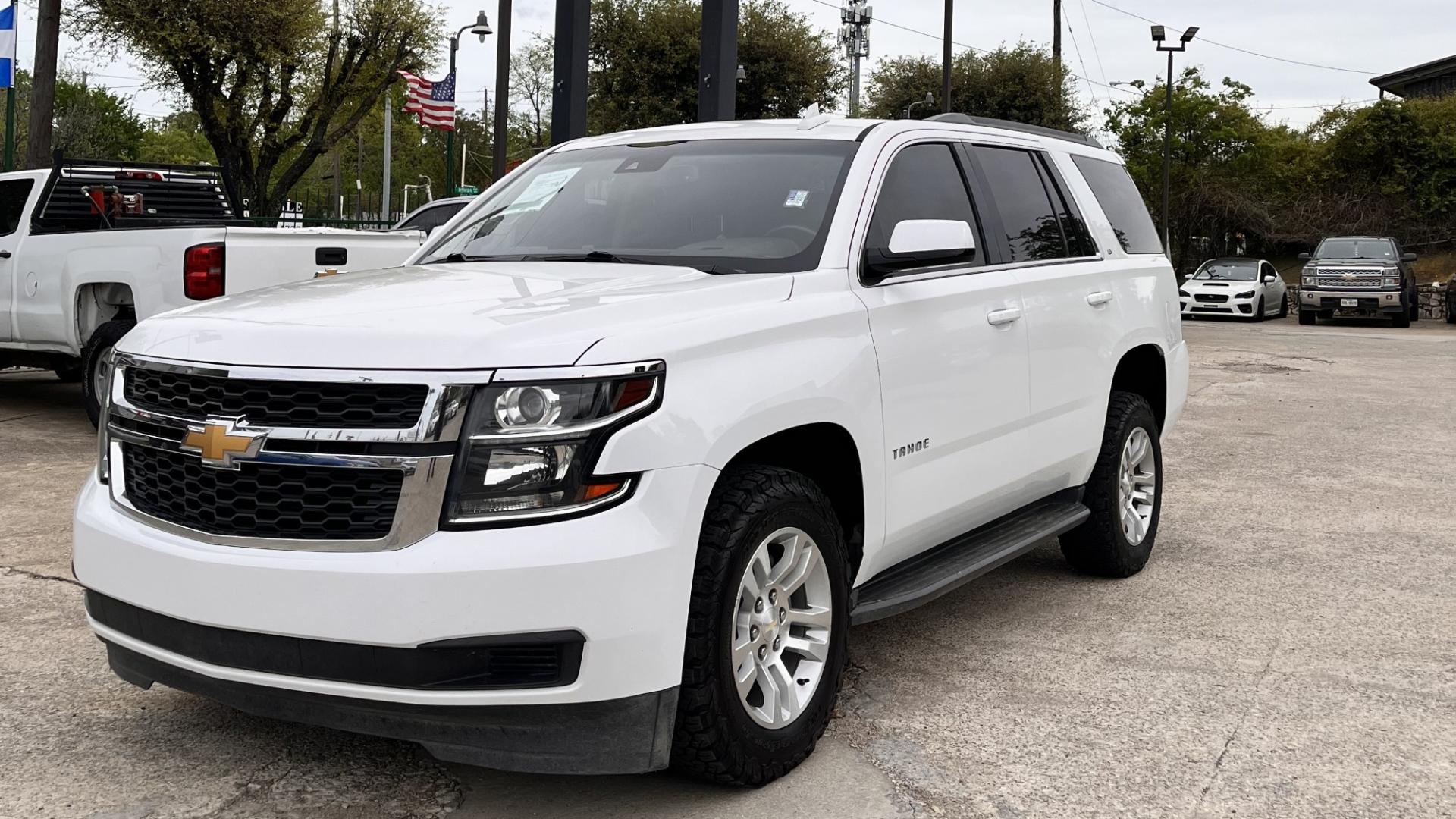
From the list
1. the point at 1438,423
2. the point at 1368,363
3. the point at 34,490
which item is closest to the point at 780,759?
the point at 34,490

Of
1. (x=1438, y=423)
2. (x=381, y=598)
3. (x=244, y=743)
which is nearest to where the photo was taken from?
(x=381, y=598)

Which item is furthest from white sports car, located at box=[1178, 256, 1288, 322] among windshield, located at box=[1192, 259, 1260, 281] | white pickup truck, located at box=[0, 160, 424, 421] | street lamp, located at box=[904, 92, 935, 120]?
white pickup truck, located at box=[0, 160, 424, 421]

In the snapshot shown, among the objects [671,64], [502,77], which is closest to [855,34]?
[671,64]

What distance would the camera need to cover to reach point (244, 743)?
3.89 metres

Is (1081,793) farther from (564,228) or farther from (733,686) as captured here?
(564,228)

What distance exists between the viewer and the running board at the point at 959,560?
13.7ft

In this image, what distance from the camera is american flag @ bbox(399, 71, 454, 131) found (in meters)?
27.3

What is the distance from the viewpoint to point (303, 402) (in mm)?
3137

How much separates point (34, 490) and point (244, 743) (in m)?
4.36

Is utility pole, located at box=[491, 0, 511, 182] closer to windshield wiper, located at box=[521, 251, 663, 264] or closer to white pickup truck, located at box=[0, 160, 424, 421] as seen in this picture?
white pickup truck, located at box=[0, 160, 424, 421]

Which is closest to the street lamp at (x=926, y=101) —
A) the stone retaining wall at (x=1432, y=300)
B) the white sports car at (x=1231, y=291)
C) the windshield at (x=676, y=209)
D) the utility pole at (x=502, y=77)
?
the white sports car at (x=1231, y=291)

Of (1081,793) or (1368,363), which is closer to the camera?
(1081,793)

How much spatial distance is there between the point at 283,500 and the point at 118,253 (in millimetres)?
6792

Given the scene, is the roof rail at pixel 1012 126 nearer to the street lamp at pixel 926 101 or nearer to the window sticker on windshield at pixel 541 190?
the window sticker on windshield at pixel 541 190
